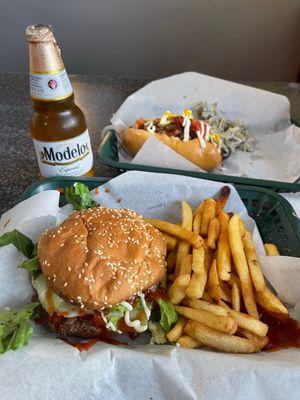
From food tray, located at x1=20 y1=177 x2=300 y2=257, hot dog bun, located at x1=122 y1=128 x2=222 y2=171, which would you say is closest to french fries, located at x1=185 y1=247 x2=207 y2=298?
food tray, located at x1=20 y1=177 x2=300 y2=257

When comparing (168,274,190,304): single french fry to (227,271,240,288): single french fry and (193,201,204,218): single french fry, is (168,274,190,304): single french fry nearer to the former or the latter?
(227,271,240,288): single french fry

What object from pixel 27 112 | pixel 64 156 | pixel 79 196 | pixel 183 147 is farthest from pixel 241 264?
pixel 27 112

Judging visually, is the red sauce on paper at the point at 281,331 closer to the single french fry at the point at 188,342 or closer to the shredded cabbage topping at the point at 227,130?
the single french fry at the point at 188,342

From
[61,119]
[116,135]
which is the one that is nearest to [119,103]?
[116,135]

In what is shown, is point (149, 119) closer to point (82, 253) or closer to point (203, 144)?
point (203, 144)

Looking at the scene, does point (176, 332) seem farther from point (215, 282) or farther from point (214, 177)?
point (214, 177)
